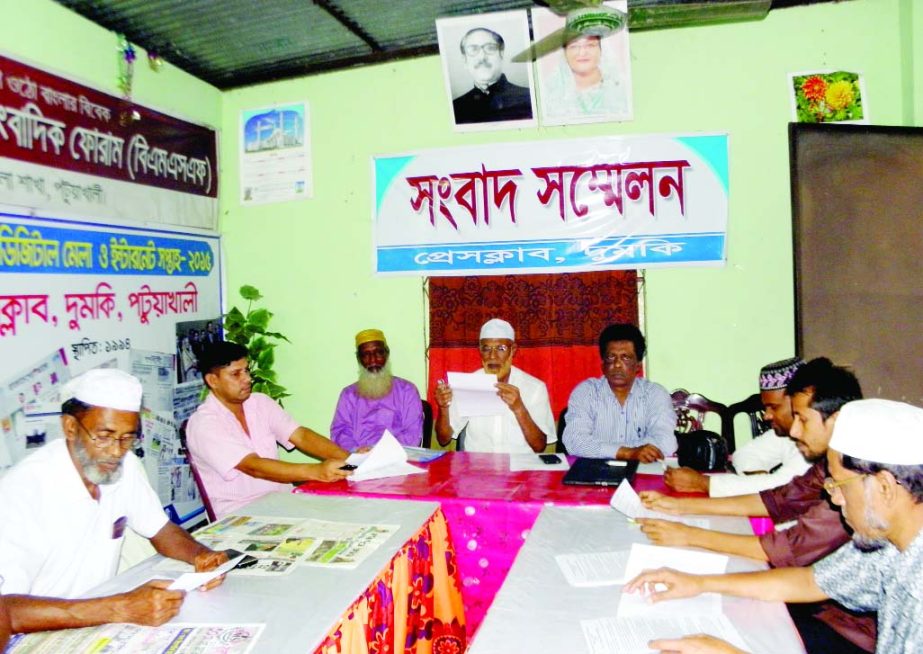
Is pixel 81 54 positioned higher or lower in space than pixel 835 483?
higher

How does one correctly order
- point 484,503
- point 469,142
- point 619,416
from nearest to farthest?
1. point 484,503
2. point 619,416
3. point 469,142

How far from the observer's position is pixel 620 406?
3572mm

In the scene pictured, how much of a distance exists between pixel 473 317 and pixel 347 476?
191 centimetres

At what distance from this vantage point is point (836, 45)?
159 inches

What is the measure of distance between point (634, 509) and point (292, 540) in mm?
1181

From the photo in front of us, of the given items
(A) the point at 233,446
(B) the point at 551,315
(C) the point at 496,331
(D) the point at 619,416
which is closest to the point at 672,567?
(D) the point at 619,416

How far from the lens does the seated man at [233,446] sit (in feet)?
9.42

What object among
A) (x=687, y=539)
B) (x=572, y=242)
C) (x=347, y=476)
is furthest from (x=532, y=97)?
(x=687, y=539)

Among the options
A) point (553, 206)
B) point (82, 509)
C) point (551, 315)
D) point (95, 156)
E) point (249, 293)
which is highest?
point (95, 156)

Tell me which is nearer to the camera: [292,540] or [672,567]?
[672,567]

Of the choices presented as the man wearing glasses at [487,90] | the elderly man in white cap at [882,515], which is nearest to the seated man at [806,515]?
the elderly man in white cap at [882,515]

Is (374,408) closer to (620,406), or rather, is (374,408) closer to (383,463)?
(383,463)

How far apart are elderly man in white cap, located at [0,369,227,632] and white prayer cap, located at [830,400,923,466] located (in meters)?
1.71

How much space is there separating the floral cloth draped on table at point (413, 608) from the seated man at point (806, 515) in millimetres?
750
